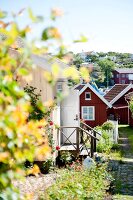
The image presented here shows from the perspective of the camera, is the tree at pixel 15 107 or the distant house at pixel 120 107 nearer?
the tree at pixel 15 107

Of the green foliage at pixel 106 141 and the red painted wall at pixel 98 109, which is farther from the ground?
the red painted wall at pixel 98 109

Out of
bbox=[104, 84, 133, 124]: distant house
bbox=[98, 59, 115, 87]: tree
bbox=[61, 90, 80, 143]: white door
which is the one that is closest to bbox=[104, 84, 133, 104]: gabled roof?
bbox=[104, 84, 133, 124]: distant house

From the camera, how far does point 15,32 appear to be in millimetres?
1772

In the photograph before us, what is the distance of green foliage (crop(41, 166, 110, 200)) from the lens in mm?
8109

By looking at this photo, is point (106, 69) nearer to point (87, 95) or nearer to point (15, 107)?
point (87, 95)

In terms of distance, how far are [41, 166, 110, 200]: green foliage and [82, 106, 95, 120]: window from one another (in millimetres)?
17770

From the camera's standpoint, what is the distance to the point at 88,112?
2981cm

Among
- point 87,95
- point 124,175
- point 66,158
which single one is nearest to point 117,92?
point 87,95

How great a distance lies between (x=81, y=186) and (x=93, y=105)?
21980 millimetres

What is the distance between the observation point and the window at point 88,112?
29.4 m

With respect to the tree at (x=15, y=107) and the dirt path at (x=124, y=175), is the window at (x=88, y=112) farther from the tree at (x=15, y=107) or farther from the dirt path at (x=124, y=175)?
the tree at (x=15, y=107)

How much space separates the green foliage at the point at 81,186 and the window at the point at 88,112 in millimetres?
17770

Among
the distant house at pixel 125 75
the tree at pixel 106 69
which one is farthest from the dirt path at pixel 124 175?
the tree at pixel 106 69

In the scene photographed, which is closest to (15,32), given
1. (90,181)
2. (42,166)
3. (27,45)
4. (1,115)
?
(27,45)
